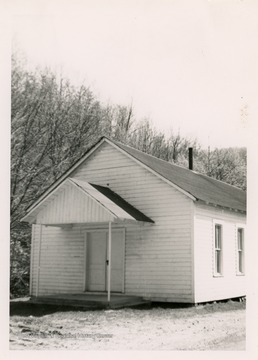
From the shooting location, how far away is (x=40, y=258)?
18.5m

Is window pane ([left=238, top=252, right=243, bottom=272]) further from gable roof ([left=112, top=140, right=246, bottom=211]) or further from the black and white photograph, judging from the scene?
gable roof ([left=112, top=140, right=246, bottom=211])

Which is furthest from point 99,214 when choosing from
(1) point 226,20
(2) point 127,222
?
(1) point 226,20

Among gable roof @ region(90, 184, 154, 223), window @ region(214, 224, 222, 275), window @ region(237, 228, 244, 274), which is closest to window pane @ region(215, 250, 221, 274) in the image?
window @ region(214, 224, 222, 275)

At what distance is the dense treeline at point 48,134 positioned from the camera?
58.6 feet

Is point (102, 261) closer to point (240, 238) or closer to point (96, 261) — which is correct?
point (96, 261)

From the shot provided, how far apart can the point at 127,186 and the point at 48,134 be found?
18.9 feet

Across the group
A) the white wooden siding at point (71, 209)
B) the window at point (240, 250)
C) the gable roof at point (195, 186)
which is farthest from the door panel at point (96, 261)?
the window at point (240, 250)

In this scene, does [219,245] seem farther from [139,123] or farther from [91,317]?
[139,123]

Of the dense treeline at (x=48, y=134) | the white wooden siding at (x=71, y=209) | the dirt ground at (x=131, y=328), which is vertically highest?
the dense treeline at (x=48, y=134)

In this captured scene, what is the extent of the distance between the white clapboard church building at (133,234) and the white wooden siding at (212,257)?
3 centimetres

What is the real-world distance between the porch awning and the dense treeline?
2719mm

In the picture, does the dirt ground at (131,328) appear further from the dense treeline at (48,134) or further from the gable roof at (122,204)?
the dense treeline at (48,134)

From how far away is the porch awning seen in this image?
49.7 ft

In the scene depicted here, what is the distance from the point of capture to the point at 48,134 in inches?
848
